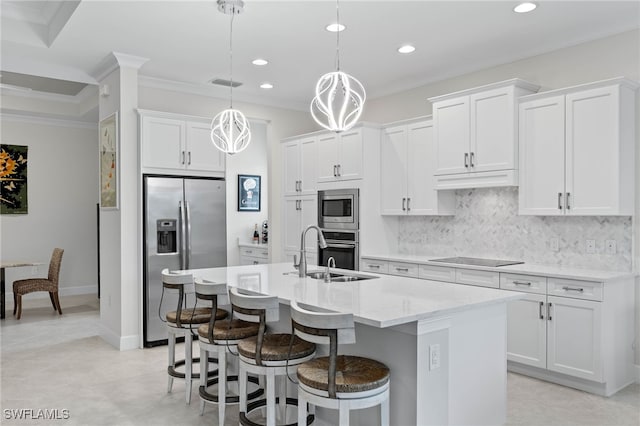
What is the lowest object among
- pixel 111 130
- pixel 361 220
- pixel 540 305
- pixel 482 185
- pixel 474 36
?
pixel 540 305

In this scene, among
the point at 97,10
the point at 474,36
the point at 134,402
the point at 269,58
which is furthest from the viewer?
the point at 269,58

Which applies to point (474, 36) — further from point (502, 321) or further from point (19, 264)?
point (19, 264)

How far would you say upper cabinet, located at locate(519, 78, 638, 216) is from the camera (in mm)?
3635

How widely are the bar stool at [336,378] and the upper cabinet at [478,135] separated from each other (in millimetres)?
2583

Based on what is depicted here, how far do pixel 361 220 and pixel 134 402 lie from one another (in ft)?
9.25

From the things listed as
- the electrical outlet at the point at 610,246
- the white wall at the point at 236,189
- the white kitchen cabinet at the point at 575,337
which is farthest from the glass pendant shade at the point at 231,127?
the white wall at the point at 236,189

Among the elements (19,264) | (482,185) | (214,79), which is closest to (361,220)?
(482,185)

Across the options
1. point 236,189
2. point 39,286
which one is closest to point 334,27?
point 236,189

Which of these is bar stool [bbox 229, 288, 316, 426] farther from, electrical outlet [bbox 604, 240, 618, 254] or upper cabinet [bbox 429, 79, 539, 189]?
electrical outlet [bbox 604, 240, 618, 254]

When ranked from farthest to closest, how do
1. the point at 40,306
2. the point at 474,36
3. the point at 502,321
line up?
1. the point at 40,306
2. the point at 474,36
3. the point at 502,321

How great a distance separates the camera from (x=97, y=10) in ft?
12.0

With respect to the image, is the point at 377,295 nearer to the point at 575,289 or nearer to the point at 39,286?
the point at 575,289

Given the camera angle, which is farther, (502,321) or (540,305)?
(540,305)

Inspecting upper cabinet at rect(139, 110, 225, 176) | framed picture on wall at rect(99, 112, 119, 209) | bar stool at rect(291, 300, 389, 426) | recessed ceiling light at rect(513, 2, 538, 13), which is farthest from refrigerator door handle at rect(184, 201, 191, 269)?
recessed ceiling light at rect(513, 2, 538, 13)
